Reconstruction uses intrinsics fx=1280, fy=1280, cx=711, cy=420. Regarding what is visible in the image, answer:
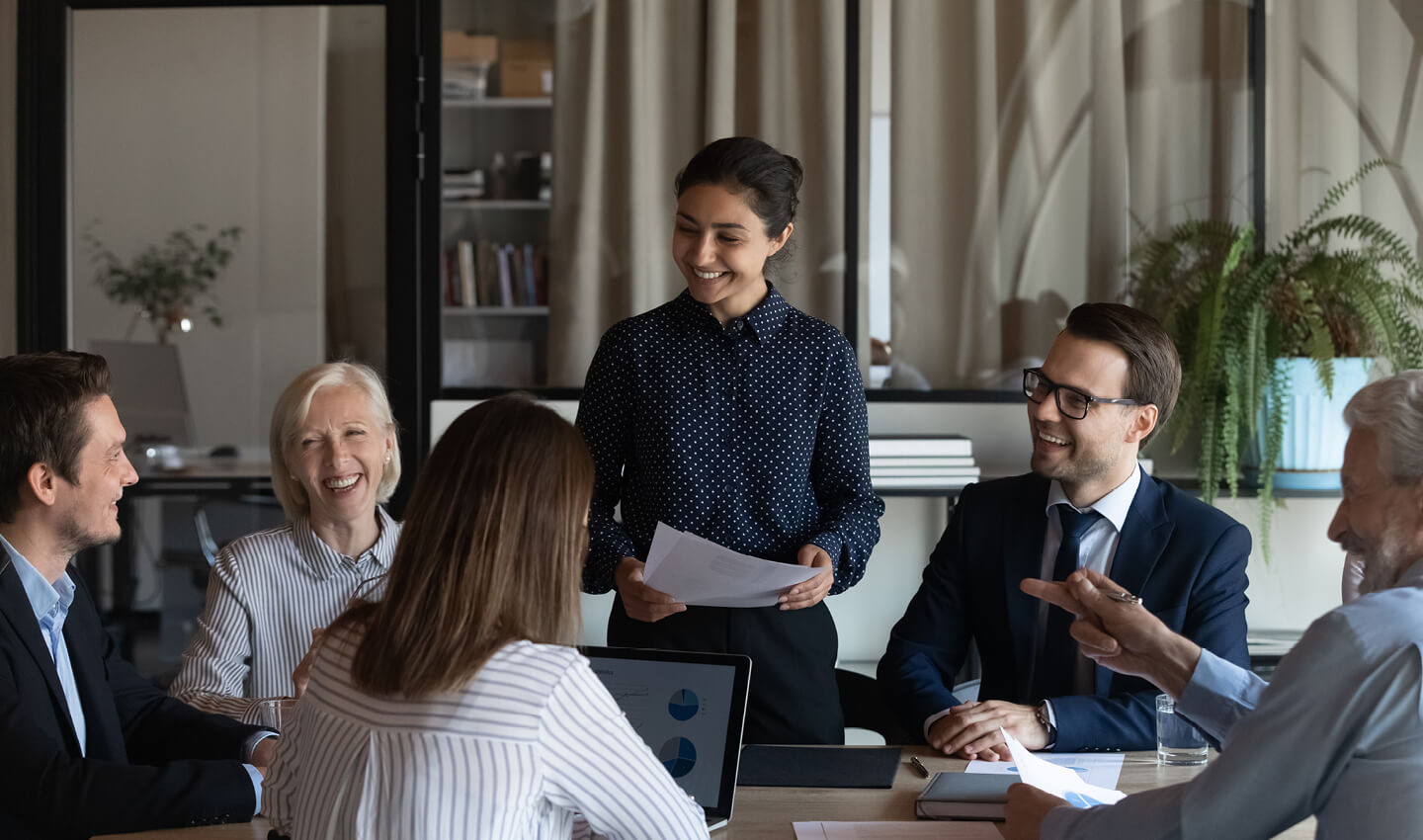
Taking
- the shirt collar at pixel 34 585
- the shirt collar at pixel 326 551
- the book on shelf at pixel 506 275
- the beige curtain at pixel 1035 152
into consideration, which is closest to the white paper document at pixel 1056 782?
the shirt collar at pixel 326 551

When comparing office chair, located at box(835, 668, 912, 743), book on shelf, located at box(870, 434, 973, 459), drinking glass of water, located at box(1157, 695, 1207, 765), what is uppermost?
book on shelf, located at box(870, 434, 973, 459)

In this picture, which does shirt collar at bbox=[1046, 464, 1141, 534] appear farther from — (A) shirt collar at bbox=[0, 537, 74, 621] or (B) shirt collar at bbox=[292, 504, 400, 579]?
(A) shirt collar at bbox=[0, 537, 74, 621]

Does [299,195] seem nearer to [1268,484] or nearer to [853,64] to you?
[853,64]

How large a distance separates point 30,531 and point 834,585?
1321mm

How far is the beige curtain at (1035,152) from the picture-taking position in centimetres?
412

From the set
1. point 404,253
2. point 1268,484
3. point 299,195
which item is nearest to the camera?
point 1268,484

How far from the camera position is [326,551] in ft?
7.88

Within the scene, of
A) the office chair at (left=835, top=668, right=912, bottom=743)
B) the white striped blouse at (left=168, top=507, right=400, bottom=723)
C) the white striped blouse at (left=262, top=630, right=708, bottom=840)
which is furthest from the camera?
the office chair at (left=835, top=668, right=912, bottom=743)

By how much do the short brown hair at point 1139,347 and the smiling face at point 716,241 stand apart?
61cm

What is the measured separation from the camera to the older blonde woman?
229cm

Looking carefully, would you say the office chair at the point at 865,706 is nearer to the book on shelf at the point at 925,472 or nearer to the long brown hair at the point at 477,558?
the book on shelf at the point at 925,472

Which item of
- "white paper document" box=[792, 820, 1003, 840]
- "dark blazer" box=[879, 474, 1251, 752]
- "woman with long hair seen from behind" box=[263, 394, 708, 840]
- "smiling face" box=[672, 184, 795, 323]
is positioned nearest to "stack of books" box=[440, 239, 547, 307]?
"smiling face" box=[672, 184, 795, 323]

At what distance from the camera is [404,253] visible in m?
4.14

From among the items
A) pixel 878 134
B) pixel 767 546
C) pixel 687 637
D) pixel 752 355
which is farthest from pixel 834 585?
pixel 878 134
